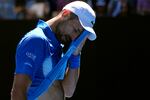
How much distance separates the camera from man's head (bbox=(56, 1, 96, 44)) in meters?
3.52

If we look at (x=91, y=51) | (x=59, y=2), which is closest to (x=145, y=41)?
(x=91, y=51)

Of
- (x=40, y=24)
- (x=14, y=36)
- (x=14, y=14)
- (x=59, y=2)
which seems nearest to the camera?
(x=40, y=24)

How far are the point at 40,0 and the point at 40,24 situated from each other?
5541 mm

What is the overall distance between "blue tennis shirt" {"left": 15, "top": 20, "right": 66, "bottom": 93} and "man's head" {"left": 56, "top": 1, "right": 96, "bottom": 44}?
69 millimetres

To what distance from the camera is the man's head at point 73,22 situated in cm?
352

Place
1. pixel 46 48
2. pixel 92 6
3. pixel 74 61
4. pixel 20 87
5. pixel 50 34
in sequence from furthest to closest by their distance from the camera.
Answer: pixel 92 6 → pixel 74 61 → pixel 50 34 → pixel 46 48 → pixel 20 87

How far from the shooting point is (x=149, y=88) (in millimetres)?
7504

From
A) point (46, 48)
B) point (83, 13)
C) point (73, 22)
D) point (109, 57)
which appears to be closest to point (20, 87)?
point (46, 48)

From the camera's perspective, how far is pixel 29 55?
10.9 ft

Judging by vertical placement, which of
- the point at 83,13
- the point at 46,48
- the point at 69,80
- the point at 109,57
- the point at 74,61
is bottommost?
the point at 109,57

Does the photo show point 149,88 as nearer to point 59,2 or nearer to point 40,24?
point 59,2

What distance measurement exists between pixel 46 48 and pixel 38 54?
0.09 meters

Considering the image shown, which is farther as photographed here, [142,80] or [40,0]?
[40,0]

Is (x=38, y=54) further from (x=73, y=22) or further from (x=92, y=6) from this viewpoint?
(x=92, y=6)
